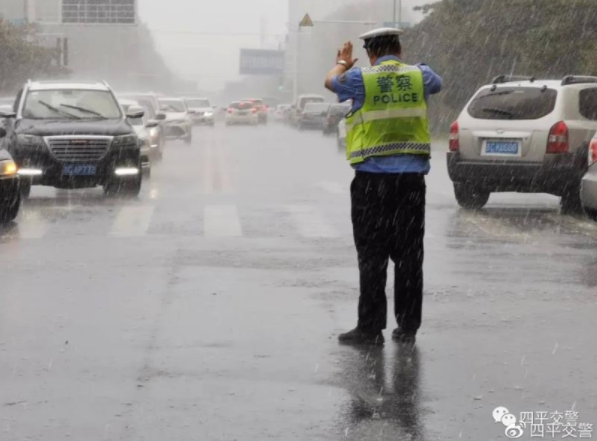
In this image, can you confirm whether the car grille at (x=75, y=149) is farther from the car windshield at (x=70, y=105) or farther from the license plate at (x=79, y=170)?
the car windshield at (x=70, y=105)

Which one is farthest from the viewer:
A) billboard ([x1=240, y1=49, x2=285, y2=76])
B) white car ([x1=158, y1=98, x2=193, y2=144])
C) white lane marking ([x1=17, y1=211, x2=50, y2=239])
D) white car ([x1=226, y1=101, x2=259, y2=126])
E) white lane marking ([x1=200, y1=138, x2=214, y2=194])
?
billboard ([x1=240, y1=49, x2=285, y2=76])

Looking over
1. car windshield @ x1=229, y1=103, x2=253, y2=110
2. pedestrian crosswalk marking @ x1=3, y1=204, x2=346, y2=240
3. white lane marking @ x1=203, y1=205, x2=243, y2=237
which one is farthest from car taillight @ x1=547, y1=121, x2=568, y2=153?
car windshield @ x1=229, y1=103, x2=253, y2=110

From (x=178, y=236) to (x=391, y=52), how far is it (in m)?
6.48

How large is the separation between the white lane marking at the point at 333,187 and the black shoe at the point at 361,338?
13268 mm

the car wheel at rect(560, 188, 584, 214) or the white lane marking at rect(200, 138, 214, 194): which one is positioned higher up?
the car wheel at rect(560, 188, 584, 214)

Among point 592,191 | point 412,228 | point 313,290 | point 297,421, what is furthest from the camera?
point 592,191

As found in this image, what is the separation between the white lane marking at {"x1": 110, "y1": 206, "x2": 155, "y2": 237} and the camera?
15.1 meters

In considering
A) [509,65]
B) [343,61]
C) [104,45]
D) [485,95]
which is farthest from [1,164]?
[104,45]

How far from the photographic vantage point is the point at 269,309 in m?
9.79

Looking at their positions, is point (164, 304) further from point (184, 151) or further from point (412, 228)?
point (184, 151)

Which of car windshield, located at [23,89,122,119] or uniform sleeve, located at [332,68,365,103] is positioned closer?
uniform sleeve, located at [332,68,365,103]

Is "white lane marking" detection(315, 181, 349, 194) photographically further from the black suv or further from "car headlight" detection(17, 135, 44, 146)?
"car headlight" detection(17, 135, 44, 146)

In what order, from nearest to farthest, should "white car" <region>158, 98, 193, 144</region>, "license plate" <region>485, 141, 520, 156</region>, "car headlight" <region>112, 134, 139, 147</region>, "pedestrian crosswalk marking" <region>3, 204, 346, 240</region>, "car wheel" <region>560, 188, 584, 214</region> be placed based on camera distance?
"pedestrian crosswalk marking" <region>3, 204, 346, 240</region>
"license plate" <region>485, 141, 520, 156</region>
"car wheel" <region>560, 188, 584, 214</region>
"car headlight" <region>112, 134, 139, 147</region>
"white car" <region>158, 98, 193, 144</region>

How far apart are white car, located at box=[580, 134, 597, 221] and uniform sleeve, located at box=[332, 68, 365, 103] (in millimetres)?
6330
